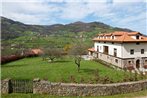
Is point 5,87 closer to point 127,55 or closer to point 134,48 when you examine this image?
point 127,55

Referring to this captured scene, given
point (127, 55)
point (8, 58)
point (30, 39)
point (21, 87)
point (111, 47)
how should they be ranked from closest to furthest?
point (21, 87), point (127, 55), point (111, 47), point (8, 58), point (30, 39)

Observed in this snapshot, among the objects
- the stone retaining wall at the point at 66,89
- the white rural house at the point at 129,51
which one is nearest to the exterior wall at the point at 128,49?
the white rural house at the point at 129,51

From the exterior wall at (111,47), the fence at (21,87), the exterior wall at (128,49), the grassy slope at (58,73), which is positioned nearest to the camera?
the fence at (21,87)

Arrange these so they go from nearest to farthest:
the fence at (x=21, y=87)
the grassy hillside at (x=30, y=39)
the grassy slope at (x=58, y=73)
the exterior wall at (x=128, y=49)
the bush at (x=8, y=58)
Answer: the fence at (x=21, y=87), the grassy slope at (x=58, y=73), the exterior wall at (x=128, y=49), the bush at (x=8, y=58), the grassy hillside at (x=30, y=39)

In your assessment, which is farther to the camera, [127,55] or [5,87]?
[127,55]

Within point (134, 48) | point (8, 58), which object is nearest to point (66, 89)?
point (134, 48)

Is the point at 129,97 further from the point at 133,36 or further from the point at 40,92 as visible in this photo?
the point at 133,36

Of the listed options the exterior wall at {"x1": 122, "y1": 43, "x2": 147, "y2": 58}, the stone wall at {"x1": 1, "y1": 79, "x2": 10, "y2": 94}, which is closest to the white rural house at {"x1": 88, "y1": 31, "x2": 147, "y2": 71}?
the exterior wall at {"x1": 122, "y1": 43, "x2": 147, "y2": 58}

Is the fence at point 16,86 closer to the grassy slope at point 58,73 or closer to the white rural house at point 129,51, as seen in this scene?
the grassy slope at point 58,73

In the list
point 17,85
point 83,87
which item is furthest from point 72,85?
point 17,85

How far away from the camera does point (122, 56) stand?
122 ft

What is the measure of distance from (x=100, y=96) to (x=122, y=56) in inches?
913

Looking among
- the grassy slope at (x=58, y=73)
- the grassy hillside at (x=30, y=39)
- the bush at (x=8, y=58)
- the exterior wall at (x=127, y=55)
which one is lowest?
the grassy slope at (x=58, y=73)

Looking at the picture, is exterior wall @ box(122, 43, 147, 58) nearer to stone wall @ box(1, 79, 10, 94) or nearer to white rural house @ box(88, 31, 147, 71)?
white rural house @ box(88, 31, 147, 71)
